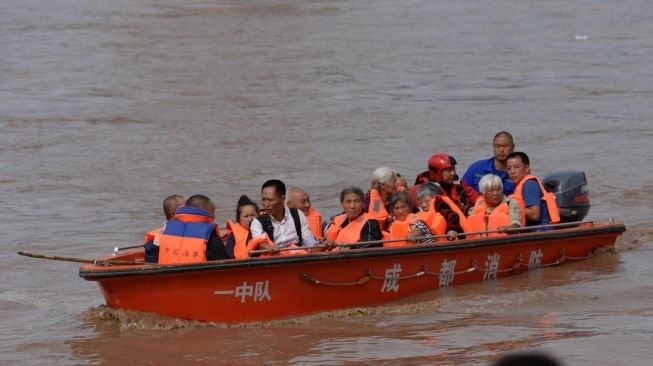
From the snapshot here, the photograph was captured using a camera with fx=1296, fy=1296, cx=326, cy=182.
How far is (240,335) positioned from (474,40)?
2456cm

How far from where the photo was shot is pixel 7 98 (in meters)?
25.3

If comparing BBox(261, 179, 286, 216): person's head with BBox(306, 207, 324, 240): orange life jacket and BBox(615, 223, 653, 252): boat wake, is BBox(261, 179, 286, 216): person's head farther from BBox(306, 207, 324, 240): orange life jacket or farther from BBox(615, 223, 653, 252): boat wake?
BBox(615, 223, 653, 252): boat wake

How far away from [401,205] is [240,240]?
4.78 feet

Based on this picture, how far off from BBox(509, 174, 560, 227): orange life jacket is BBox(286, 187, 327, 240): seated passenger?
5.97 feet

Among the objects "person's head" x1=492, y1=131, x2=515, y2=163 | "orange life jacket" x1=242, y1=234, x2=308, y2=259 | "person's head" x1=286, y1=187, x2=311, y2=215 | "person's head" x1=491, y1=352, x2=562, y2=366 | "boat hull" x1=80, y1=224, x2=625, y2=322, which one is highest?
"person's head" x1=492, y1=131, x2=515, y2=163

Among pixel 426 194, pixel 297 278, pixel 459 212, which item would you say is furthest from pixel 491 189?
pixel 297 278

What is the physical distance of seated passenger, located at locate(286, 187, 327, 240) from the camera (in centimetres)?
1063

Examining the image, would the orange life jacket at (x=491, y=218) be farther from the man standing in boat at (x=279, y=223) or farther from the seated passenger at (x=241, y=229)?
the seated passenger at (x=241, y=229)

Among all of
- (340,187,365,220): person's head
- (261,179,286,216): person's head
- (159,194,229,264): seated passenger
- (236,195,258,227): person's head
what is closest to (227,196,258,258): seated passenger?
(236,195,258,227): person's head

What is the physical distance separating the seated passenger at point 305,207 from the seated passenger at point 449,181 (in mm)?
1288

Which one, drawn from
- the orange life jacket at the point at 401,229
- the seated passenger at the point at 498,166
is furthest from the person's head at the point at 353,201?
the seated passenger at the point at 498,166

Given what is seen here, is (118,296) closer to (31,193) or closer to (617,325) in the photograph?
(617,325)

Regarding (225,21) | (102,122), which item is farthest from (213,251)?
(225,21)

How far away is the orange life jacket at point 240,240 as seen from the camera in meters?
9.58
